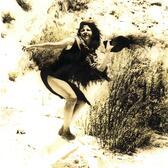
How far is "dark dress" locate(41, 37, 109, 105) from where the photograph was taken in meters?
7.04

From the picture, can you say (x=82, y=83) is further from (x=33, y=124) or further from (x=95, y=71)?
(x=33, y=124)

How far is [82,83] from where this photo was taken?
7.78 metres

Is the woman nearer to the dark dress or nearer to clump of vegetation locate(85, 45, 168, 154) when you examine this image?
the dark dress

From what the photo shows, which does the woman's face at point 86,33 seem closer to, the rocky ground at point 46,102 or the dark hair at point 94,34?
the dark hair at point 94,34

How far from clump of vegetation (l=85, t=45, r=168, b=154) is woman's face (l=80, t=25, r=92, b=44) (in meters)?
0.68

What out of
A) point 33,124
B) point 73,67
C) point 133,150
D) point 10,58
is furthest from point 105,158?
point 10,58

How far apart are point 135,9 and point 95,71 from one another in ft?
4.92

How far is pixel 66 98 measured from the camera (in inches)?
268

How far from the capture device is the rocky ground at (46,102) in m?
6.18

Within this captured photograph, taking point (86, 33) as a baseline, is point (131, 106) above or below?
below

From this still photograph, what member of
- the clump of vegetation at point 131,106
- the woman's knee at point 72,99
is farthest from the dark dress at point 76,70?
the clump of vegetation at point 131,106

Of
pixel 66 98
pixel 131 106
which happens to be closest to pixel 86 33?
pixel 66 98

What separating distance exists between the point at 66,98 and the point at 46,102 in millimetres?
884

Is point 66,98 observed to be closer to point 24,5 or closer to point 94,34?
point 94,34
